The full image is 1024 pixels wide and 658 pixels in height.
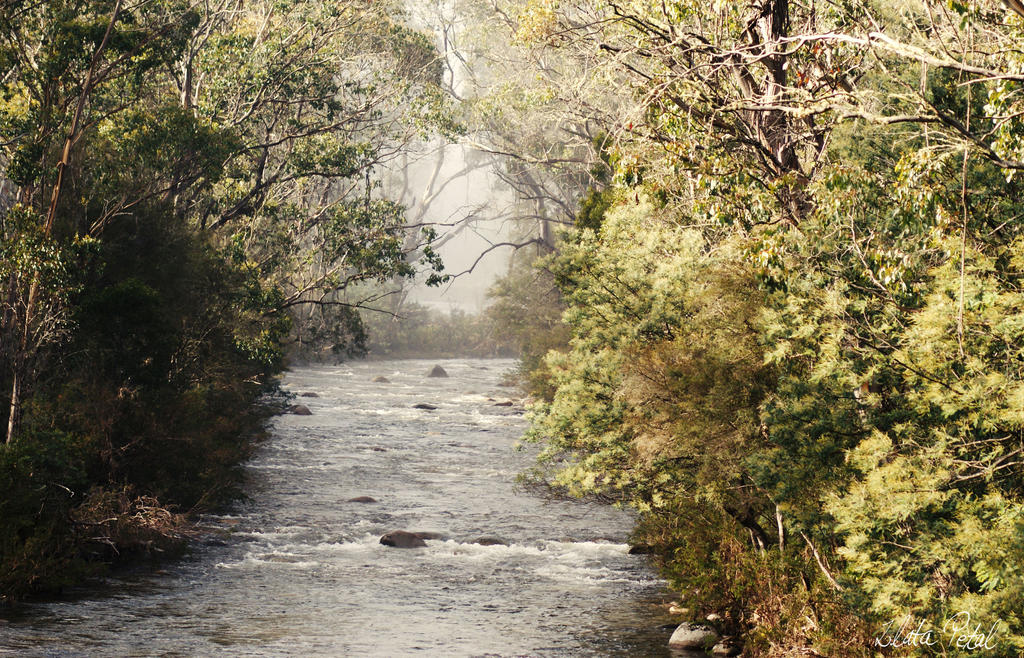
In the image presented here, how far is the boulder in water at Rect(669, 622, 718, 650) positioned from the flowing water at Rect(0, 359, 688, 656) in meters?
0.22

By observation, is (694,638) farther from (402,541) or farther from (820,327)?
(402,541)

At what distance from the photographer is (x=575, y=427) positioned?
57.1 feet

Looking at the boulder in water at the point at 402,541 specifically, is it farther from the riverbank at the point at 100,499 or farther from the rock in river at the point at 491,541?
the riverbank at the point at 100,499

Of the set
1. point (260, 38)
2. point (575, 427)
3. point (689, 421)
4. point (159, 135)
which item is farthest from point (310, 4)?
point (689, 421)

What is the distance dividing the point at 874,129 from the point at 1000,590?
19.5ft

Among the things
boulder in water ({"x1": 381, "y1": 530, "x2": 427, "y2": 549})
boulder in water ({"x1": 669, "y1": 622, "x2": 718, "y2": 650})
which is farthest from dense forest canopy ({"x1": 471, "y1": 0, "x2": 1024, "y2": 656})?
boulder in water ({"x1": 381, "y1": 530, "x2": 427, "y2": 549})

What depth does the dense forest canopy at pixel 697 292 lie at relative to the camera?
31.9 ft

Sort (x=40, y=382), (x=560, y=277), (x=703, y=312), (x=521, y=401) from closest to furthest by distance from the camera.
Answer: (x=703, y=312), (x=40, y=382), (x=560, y=277), (x=521, y=401)

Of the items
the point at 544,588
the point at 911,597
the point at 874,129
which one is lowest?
the point at 544,588

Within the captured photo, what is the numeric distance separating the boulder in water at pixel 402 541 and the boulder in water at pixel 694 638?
7353mm

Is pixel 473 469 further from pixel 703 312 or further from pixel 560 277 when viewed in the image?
pixel 703 312

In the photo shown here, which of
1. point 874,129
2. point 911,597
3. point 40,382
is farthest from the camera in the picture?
point 40,382

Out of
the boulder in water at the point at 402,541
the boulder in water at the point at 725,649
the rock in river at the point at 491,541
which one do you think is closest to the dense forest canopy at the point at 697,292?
the boulder in water at the point at 725,649

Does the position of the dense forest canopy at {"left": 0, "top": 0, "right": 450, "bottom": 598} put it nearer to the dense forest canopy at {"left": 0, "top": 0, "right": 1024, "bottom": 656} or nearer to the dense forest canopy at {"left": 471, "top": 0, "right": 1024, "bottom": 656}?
the dense forest canopy at {"left": 0, "top": 0, "right": 1024, "bottom": 656}
